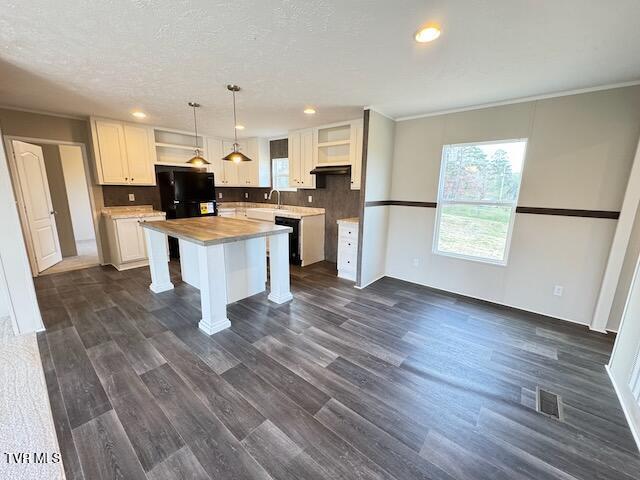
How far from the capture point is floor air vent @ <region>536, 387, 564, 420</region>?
1.76 meters

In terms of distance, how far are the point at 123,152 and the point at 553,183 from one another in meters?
6.02

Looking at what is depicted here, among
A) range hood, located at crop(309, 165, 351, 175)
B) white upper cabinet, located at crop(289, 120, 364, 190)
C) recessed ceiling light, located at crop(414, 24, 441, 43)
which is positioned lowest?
range hood, located at crop(309, 165, 351, 175)

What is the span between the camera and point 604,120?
8.38ft

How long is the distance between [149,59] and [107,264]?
391 centimetres

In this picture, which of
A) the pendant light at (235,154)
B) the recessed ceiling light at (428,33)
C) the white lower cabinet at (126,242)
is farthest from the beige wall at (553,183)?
the white lower cabinet at (126,242)

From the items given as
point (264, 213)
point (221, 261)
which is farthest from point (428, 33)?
point (264, 213)

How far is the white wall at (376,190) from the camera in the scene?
11.5 feet

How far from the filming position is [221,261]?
258 cm

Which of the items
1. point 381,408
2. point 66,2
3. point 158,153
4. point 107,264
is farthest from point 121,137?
point 381,408

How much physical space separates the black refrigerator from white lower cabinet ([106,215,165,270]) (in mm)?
391

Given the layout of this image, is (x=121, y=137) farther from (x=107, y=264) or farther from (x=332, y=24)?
(x=332, y=24)

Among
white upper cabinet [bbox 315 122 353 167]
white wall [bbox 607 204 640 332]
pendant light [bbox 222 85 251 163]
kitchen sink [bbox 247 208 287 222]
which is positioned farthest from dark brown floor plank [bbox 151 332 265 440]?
white wall [bbox 607 204 640 332]

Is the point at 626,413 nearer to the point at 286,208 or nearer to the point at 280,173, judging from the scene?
the point at 286,208

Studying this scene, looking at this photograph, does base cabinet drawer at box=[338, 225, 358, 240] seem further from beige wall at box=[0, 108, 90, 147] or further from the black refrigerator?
beige wall at box=[0, 108, 90, 147]
